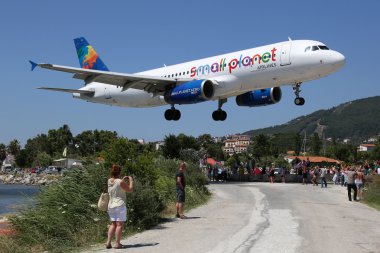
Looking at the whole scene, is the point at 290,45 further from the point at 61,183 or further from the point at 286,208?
the point at 61,183

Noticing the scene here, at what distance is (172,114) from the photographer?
35.7m

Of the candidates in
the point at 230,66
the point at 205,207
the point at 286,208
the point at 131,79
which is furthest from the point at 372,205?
the point at 131,79

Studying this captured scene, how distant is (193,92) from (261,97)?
19.0 feet

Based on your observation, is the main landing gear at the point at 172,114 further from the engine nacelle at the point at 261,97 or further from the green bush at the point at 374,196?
the green bush at the point at 374,196

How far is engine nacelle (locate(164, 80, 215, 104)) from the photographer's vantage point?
3020 centimetres

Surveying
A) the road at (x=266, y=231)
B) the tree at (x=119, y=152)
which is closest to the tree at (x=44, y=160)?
the road at (x=266, y=231)

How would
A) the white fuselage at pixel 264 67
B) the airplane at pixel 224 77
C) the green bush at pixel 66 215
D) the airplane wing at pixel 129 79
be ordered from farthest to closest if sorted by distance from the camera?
the airplane wing at pixel 129 79 < the airplane at pixel 224 77 < the white fuselage at pixel 264 67 < the green bush at pixel 66 215

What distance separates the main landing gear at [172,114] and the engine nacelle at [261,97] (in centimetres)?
407

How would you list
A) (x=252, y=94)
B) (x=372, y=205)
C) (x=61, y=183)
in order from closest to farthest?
(x=61, y=183)
(x=372, y=205)
(x=252, y=94)

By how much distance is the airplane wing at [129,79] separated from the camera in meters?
30.8

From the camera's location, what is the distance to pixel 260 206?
19.9 meters

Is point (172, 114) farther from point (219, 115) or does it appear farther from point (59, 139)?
point (59, 139)

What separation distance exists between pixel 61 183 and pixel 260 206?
26.1 feet

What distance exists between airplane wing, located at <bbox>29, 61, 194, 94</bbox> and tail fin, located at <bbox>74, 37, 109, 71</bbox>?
27.8 feet
